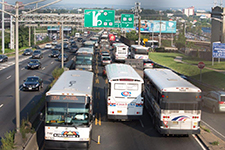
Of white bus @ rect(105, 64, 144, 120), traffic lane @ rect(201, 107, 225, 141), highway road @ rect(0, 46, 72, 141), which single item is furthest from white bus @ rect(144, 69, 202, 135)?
highway road @ rect(0, 46, 72, 141)

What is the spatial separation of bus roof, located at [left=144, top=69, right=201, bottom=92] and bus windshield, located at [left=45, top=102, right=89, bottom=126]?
514cm

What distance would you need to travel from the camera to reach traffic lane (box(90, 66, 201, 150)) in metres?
16.5

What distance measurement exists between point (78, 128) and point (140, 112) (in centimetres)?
651

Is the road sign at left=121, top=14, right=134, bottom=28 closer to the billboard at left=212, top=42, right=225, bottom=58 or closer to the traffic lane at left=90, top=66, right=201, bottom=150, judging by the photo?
the billboard at left=212, top=42, right=225, bottom=58

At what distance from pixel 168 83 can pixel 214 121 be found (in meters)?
5.98

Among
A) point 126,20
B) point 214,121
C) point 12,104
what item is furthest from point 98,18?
point 214,121

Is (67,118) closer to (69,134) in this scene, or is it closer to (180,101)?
(69,134)

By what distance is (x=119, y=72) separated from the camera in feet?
70.3

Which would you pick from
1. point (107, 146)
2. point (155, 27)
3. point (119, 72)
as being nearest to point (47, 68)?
point (119, 72)

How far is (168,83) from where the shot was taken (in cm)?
1850

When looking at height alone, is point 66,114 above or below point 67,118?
above

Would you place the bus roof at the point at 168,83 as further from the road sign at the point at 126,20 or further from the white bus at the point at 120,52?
the road sign at the point at 126,20

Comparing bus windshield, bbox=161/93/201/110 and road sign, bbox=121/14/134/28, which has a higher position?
road sign, bbox=121/14/134/28

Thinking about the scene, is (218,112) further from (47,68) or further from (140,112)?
(47,68)
